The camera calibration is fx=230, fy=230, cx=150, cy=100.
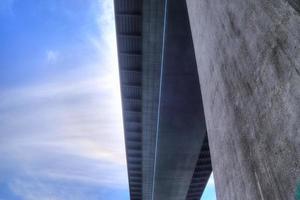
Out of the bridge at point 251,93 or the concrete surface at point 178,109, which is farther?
the concrete surface at point 178,109

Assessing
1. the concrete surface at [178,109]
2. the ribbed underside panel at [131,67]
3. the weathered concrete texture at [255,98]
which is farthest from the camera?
the concrete surface at [178,109]

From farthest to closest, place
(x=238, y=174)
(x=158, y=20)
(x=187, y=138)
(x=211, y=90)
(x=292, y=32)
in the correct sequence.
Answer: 1. (x=187, y=138)
2. (x=158, y=20)
3. (x=211, y=90)
4. (x=238, y=174)
5. (x=292, y=32)

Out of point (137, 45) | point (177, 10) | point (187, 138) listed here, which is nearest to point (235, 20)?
point (177, 10)

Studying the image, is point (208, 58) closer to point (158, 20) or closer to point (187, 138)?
point (158, 20)

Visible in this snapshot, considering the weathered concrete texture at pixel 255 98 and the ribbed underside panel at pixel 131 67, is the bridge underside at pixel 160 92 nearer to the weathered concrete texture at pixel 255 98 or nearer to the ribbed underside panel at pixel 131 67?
the ribbed underside panel at pixel 131 67

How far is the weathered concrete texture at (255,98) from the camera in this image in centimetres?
164

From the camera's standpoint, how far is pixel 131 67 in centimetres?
1261

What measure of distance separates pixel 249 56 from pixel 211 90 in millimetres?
1352

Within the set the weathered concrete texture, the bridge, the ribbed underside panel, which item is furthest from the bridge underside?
the weathered concrete texture

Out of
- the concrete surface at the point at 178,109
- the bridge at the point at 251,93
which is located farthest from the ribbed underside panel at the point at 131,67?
the bridge at the point at 251,93

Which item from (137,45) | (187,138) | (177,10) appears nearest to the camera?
(177,10)

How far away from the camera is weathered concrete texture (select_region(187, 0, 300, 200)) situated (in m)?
1.64

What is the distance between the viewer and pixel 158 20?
10.2 meters

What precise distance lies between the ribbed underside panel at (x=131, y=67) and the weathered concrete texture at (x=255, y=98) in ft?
23.9
